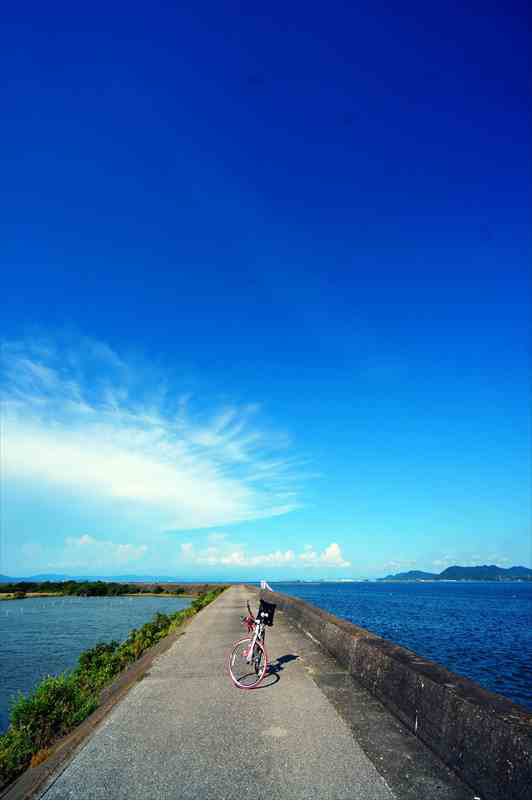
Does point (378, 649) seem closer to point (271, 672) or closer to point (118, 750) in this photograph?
point (271, 672)

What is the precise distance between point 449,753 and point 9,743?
5.82 m

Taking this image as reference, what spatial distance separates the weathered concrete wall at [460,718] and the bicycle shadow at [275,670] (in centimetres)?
166

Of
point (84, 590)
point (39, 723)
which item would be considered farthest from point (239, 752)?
point (84, 590)

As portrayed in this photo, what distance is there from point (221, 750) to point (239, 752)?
0.22m

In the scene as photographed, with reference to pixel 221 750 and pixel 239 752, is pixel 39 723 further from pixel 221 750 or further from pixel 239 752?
pixel 239 752

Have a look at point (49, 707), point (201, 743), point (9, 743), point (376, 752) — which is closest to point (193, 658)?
point (49, 707)

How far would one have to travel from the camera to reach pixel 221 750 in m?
5.33

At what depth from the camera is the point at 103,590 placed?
A: 83000mm

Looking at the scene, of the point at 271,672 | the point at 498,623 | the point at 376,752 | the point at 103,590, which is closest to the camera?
the point at 376,752

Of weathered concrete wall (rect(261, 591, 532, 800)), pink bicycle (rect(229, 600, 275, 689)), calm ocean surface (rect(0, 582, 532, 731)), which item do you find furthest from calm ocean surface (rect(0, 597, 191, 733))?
weathered concrete wall (rect(261, 591, 532, 800))

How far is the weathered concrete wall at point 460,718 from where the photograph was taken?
3902 mm

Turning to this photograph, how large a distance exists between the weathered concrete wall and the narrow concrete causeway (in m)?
0.23

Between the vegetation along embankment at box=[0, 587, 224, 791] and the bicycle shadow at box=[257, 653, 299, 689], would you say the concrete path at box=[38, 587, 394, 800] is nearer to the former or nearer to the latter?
the bicycle shadow at box=[257, 653, 299, 689]

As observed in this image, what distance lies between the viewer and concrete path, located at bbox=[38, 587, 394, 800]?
444 cm
